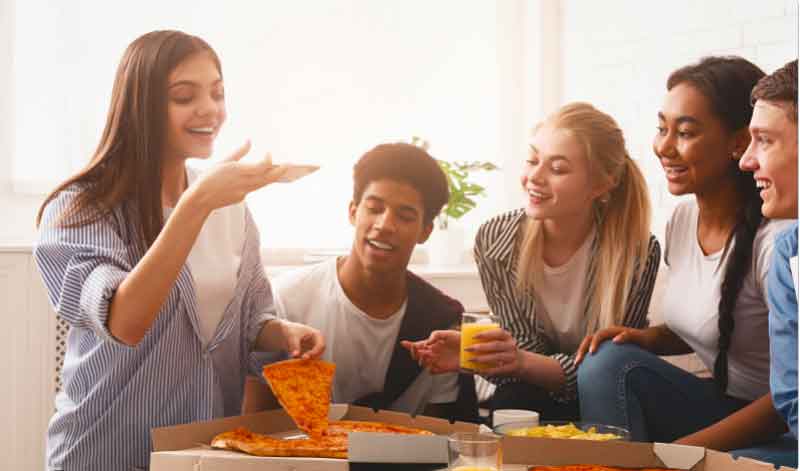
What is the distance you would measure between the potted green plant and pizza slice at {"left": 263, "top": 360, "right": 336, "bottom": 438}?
1729 mm

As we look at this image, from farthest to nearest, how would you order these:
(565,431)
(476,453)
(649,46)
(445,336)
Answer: (649,46) → (445,336) → (565,431) → (476,453)

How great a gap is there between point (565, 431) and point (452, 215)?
1.91 metres

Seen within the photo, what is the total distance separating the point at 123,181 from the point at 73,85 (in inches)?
60.7

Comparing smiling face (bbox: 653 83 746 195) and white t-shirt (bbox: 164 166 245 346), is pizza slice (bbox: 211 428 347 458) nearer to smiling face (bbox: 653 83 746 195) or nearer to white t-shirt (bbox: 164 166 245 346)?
white t-shirt (bbox: 164 166 245 346)

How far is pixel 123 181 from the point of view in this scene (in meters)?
2.07

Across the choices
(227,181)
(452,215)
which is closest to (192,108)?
(227,181)

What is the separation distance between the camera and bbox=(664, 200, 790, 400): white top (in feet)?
7.55

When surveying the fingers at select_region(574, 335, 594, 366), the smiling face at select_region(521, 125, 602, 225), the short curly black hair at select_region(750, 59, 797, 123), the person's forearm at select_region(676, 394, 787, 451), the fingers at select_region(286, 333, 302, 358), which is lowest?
the person's forearm at select_region(676, 394, 787, 451)

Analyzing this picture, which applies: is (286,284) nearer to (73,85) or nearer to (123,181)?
(123,181)

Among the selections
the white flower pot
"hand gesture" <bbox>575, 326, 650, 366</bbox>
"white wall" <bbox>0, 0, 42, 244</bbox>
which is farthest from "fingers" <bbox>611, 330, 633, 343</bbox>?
"white wall" <bbox>0, 0, 42, 244</bbox>


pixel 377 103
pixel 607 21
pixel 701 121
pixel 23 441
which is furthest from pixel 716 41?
pixel 23 441

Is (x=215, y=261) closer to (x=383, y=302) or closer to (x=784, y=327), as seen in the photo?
(x=383, y=302)

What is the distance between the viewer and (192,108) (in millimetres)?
2166

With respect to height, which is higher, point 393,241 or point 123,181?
point 123,181
